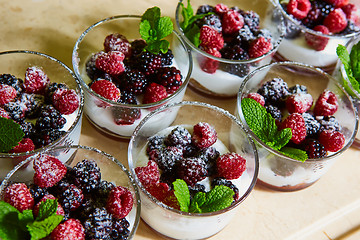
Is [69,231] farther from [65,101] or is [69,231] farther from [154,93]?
[154,93]

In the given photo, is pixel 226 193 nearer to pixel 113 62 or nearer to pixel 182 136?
pixel 182 136

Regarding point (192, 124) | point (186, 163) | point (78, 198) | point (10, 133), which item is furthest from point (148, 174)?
point (10, 133)

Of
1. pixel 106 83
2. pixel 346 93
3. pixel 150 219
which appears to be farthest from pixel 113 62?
pixel 346 93

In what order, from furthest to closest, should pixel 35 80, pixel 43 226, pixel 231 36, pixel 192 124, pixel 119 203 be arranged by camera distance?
pixel 231 36
pixel 192 124
pixel 35 80
pixel 119 203
pixel 43 226

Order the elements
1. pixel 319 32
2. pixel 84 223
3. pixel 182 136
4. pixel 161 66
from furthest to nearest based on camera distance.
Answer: pixel 319 32, pixel 161 66, pixel 182 136, pixel 84 223

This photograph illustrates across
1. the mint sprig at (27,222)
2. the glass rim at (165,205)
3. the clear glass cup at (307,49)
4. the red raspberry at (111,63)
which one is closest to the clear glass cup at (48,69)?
the red raspberry at (111,63)

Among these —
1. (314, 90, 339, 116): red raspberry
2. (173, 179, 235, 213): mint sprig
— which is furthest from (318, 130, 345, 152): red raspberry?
(173, 179, 235, 213): mint sprig

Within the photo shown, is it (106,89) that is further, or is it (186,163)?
(106,89)
